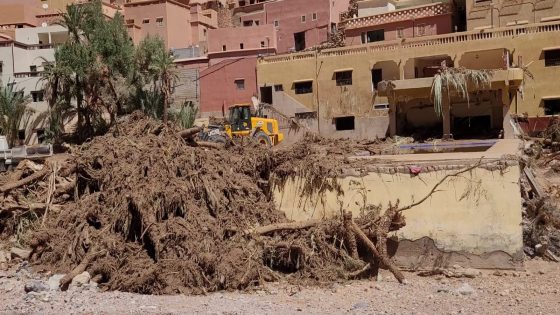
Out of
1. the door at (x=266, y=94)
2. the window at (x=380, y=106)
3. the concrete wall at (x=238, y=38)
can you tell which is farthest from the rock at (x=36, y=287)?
the concrete wall at (x=238, y=38)

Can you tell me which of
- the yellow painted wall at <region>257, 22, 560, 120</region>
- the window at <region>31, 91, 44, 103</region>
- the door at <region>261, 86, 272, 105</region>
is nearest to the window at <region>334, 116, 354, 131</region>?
the yellow painted wall at <region>257, 22, 560, 120</region>

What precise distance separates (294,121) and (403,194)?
20.6 m

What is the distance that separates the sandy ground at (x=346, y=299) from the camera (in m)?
8.92

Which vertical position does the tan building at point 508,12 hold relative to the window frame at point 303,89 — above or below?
above

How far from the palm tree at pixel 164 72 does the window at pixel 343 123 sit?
31.0ft

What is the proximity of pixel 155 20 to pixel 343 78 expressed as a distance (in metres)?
18.8

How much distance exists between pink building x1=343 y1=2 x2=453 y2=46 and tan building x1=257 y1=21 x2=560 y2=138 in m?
5.22

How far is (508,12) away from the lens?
1223 inches

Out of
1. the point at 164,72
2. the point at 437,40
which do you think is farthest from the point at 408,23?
the point at 164,72

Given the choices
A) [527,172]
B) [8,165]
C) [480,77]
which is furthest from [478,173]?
[8,165]

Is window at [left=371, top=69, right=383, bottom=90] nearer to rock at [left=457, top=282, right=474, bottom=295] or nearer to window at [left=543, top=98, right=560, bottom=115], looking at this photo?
window at [left=543, top=98, right=560, bottom=115]

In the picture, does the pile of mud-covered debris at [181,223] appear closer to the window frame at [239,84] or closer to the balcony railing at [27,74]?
the window frame at [239,84]

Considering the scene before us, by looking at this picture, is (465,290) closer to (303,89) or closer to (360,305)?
(360,305)

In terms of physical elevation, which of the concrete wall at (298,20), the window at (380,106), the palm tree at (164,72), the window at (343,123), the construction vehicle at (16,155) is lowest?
the construction vehicle at (16,155)
